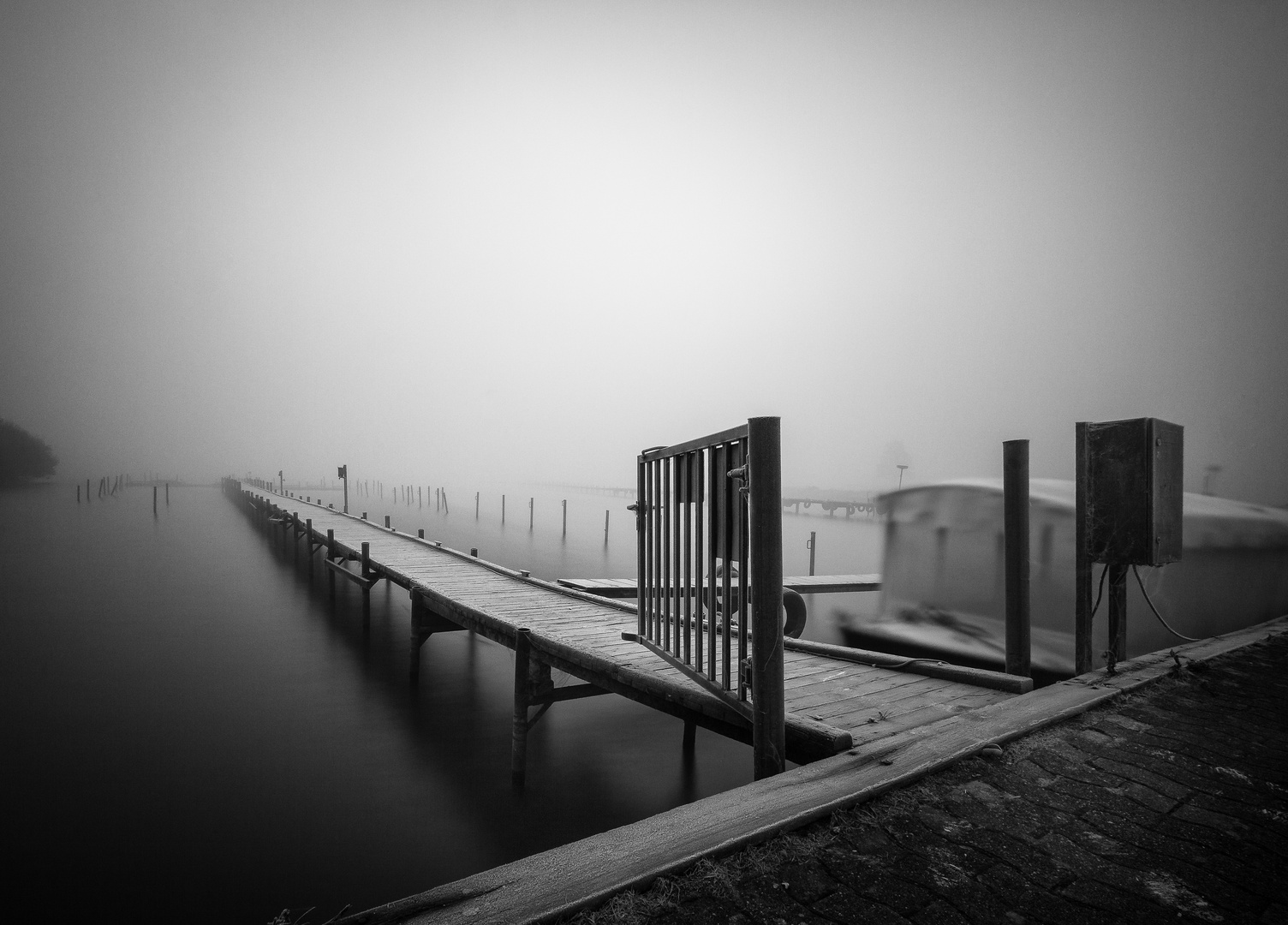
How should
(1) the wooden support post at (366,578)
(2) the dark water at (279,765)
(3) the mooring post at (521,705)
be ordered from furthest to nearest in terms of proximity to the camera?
1. (1) the wooden support post at (366,578)
2. (3) the mooring post at (521,705)
3. (2) the dark water at (279,765)

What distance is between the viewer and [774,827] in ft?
7.89

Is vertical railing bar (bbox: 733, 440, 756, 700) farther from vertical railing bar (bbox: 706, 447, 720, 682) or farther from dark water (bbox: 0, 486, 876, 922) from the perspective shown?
dark water (bbox: 0, 486, 876, 922)

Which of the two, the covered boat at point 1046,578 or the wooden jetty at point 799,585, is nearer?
the covered boat at point 1046,578

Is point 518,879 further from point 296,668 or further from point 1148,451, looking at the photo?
point 296,668

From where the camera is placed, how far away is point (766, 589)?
337cm

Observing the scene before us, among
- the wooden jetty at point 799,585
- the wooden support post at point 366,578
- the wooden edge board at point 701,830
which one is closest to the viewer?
the wooden edge board at point 701,830

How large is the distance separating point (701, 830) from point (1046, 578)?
9130 millimetres

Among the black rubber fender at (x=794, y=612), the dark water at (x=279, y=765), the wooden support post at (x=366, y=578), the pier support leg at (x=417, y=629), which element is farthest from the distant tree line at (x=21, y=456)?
the black rubber fender at (x=794, y=612)

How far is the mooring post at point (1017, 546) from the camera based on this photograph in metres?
4.95

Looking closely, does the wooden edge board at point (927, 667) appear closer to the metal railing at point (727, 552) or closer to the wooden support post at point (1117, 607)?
the wooden support post at point (1117, 607)

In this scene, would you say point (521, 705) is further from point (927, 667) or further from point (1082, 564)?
point (1082, 564)

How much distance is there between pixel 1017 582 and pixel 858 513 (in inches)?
3637

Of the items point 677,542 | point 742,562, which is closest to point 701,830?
point 742,562

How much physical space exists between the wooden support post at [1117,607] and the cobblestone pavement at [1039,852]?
1637 millimetres
